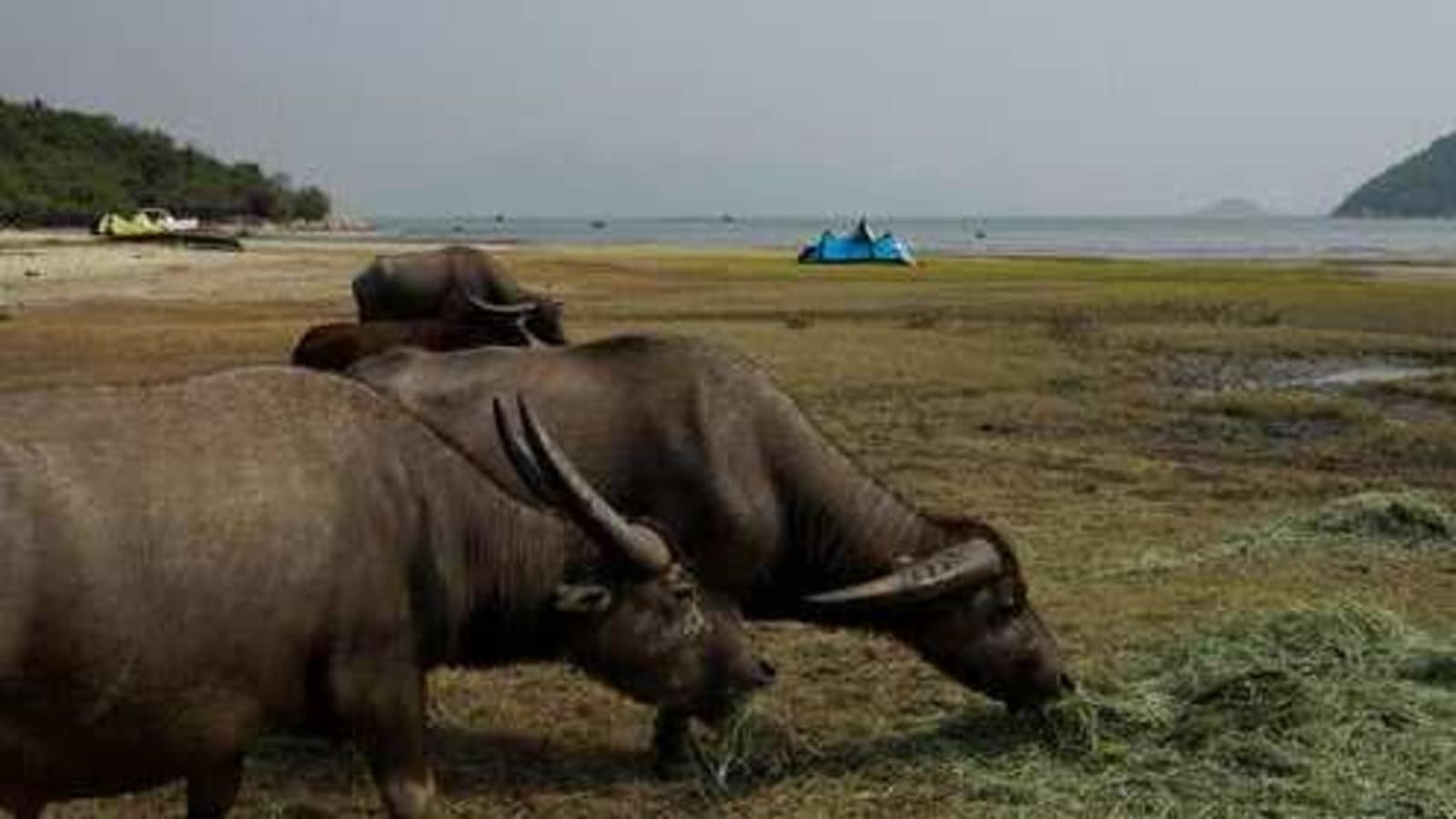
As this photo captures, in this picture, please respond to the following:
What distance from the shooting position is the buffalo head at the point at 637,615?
6.23 meters

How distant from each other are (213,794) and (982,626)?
10.5 feet

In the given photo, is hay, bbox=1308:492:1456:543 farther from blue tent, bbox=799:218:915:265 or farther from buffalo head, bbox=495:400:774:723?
blue tent, bbox=799:218:915:265

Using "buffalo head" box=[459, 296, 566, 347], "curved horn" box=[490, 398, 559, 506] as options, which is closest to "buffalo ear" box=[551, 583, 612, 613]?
"curved horn" box=[490, 398, 559, 506]

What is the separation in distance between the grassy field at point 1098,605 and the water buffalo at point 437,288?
3.15 meters

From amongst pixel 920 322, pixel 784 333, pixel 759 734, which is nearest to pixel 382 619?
pixel 759 734

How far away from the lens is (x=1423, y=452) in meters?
16.2

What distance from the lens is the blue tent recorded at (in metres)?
56.2

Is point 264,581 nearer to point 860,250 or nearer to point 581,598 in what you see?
point 581,598

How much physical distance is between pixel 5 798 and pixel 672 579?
7.28 feet

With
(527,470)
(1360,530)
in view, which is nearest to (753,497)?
(527,470)

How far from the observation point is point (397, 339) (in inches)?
484

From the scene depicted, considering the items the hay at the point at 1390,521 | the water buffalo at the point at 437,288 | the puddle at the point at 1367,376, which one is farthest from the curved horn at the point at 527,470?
the puddle at the point at 1367,376

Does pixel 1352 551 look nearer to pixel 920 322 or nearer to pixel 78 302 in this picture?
pixel 920 322

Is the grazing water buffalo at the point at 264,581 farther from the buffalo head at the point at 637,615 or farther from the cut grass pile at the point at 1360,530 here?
the cut grass pile at the point at 1360,530
